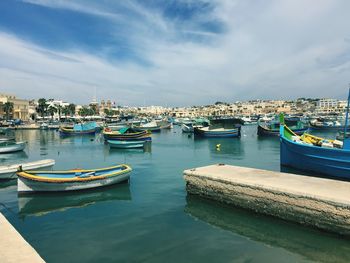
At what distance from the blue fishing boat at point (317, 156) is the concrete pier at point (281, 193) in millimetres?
5382

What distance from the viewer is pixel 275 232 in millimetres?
10906

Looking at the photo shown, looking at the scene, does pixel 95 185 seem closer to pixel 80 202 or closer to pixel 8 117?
pixel 80 202

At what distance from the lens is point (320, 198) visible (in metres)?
10.4

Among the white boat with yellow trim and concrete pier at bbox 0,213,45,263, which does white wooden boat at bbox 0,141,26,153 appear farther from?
concrete pier at bbox 0,213,45,263

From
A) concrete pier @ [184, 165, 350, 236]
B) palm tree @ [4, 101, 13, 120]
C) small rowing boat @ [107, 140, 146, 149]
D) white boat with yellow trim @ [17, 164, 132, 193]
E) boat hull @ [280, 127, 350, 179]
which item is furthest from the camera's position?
palm tree @ [4, 101, 13, 120]

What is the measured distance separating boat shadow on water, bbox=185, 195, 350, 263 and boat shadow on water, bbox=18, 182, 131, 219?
15.3 ft

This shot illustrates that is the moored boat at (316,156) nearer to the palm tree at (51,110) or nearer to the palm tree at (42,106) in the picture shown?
the palm tree at (42,106)

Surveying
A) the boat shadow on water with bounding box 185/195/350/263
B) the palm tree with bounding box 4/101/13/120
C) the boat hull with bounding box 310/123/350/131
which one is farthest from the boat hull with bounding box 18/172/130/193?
the palm tree with bounding box 4/101/13/120

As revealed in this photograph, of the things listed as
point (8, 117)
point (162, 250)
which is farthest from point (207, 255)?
point (8, 117)

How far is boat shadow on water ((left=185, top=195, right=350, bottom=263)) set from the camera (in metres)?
9.39

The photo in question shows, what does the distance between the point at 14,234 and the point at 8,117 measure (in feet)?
396

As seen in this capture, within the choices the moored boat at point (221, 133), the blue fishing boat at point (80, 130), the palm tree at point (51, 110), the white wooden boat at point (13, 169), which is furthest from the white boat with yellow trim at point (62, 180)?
the palm tree at point (51, 110)

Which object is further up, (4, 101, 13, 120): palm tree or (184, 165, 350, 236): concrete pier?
(4, 101, 13, 120): palm tree

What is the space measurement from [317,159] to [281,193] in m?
8.69
